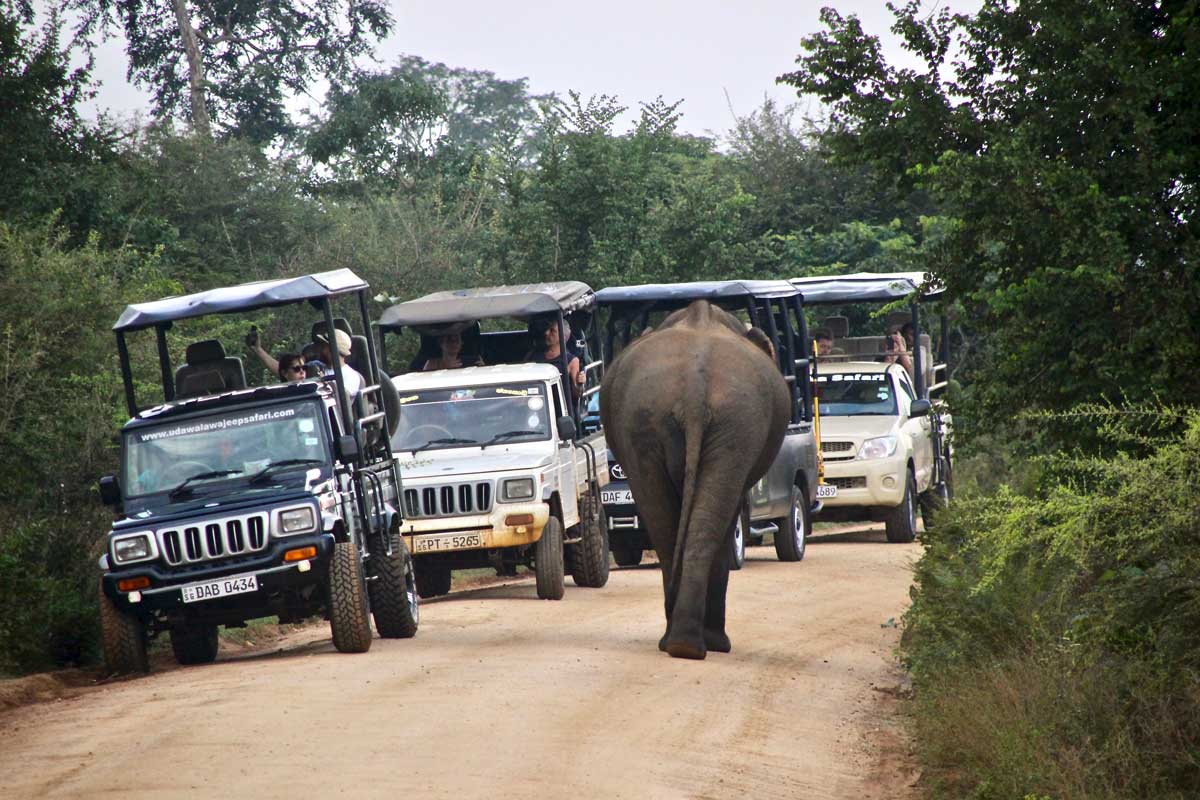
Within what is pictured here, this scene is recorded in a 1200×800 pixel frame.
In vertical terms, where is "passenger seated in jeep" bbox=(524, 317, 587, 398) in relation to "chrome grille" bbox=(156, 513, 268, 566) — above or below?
above

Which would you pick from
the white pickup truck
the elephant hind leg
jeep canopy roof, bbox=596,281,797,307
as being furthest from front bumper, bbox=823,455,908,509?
the elephant hind leg

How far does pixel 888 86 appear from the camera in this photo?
12.6 m

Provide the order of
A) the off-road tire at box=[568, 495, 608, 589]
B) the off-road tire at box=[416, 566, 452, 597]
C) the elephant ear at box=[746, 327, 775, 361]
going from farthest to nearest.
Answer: the off-road tire at box=[416, 566, 452, 597] < the off-road tire at box=[568, 495, 608, 589] < the elephant ear at box=[746, 327, 775, 361]

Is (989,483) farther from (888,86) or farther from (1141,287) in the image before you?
(1141,287)

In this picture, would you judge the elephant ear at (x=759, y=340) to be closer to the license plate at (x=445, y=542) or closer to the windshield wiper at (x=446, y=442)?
the license plate at (x=445, y=542)

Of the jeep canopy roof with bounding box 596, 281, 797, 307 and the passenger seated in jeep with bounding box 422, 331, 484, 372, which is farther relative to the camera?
the jeep canopy roof with bounding box 596, 281, 797, 307

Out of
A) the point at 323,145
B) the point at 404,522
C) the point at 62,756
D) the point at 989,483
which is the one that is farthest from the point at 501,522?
the point at 323,145

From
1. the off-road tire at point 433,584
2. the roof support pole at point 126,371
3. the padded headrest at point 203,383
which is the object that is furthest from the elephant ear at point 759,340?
the off-road tire at point 433,584

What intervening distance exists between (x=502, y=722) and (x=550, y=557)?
7.26 meters

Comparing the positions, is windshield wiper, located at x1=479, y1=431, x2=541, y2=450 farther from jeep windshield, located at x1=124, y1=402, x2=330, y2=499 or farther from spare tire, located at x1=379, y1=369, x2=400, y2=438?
jeep windshield, located at x1=124, y1=402, x2=330, y2=499

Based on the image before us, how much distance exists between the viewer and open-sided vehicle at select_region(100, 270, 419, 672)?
42.8 feet

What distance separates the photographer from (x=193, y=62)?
45.1 meters

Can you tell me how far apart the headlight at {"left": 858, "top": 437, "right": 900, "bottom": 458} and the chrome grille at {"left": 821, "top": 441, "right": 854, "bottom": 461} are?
19 centimetres

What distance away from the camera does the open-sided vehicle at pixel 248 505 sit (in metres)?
13.0
